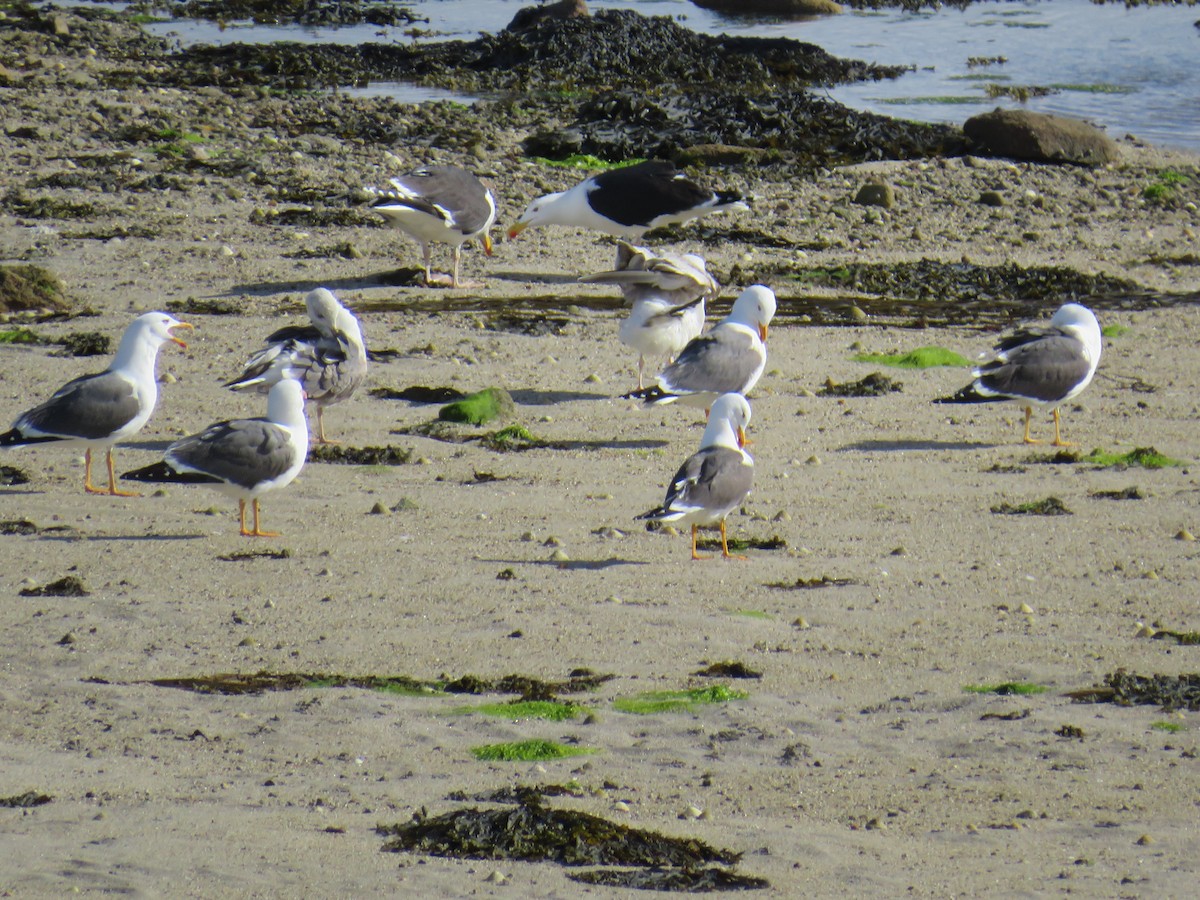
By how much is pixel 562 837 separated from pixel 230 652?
85.6 inches

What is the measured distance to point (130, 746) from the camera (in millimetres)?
5461

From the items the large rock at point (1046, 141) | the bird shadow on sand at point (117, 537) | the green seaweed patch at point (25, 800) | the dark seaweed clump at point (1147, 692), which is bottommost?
the bird shadow on sand at point (117, 537)

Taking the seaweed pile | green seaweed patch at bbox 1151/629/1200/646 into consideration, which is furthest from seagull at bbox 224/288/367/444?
Result: the seaweed pile

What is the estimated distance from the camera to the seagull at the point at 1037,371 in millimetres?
10250

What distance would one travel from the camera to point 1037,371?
10281 millimetres

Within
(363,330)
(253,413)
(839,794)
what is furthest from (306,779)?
(363,330)

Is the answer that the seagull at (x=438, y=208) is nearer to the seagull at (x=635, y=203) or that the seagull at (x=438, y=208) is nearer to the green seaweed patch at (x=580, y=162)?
the seagull at (x=635, y=203)

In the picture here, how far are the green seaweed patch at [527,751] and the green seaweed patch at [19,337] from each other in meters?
7.22

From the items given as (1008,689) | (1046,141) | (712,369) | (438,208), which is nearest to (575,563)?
(1008,689)

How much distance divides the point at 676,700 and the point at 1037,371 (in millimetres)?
5145

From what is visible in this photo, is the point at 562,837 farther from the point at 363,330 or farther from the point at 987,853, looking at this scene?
the point at 363,330

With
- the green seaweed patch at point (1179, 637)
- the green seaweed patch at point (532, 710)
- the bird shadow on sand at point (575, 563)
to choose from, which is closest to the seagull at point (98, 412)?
the bird shadow on sand at point (575, 563)

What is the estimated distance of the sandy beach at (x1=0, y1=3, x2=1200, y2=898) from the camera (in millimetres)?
4867

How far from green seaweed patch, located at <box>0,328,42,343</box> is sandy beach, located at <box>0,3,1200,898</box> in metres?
0.25
